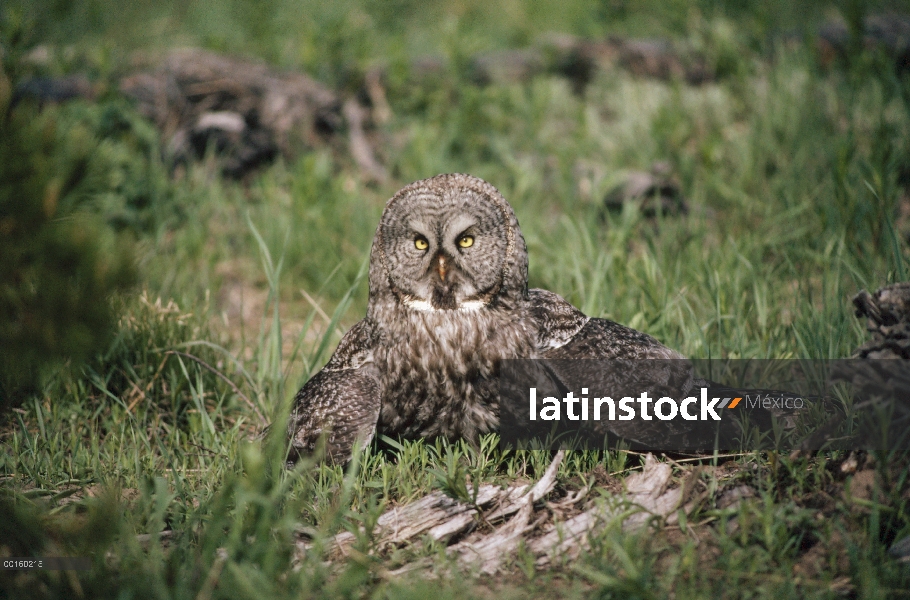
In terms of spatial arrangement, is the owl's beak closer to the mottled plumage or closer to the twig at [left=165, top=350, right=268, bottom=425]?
the mottled plumage

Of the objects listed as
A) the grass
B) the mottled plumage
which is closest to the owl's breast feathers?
the mottled plumage

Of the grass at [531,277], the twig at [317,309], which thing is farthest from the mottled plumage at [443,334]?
the twig at [317,309]

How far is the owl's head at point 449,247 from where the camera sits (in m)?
2.89

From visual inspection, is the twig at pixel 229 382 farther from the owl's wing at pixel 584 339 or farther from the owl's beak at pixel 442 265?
the owl's wing at pixel 584 339

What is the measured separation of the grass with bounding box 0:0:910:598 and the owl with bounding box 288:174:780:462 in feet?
0.57

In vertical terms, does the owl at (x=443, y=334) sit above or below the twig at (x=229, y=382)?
above

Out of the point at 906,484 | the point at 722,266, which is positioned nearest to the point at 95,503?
the point at 906,484

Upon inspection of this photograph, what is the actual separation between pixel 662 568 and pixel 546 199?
3.78m

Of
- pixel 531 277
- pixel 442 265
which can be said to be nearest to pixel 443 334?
pixel 442 265

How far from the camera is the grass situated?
229 centimetres

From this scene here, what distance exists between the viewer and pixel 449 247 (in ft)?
9.53

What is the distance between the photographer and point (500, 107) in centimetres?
671

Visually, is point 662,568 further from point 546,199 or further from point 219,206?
point 219,206

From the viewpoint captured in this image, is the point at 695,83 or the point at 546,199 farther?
the point at 695,83
